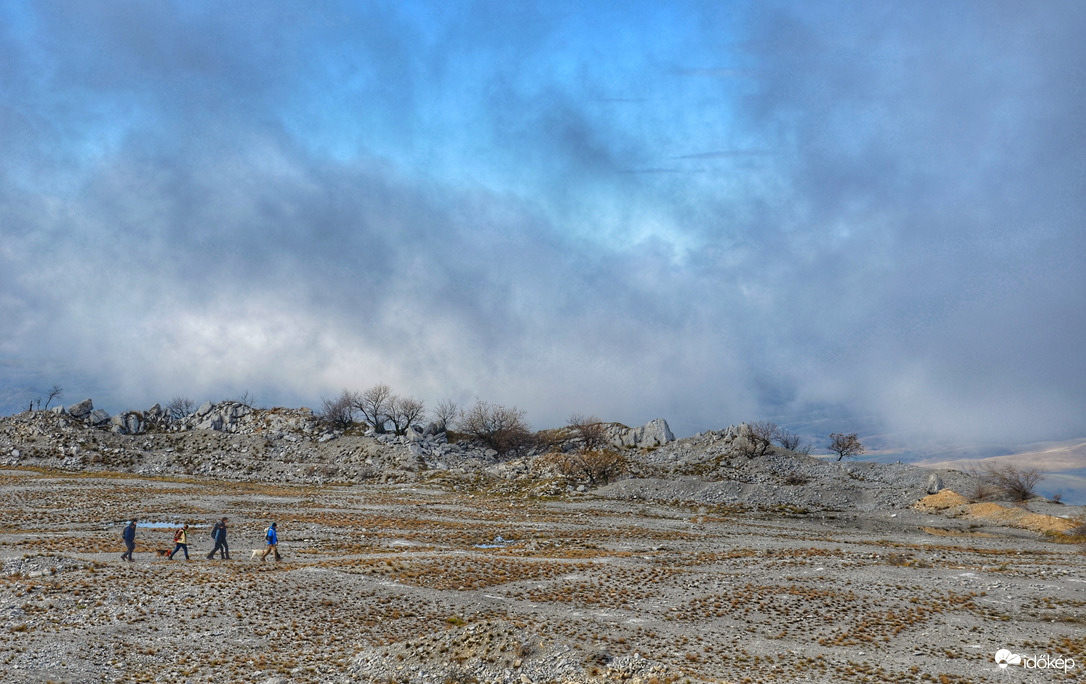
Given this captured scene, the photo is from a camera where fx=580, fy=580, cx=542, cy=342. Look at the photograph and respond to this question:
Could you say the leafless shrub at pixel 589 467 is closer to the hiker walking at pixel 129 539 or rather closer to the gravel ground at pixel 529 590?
the gravel ground at pixel 529 590

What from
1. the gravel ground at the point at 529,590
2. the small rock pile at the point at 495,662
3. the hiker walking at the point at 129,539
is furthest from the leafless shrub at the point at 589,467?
the small rock pile at the point at 495,662

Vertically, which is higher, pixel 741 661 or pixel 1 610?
pixel 1 610

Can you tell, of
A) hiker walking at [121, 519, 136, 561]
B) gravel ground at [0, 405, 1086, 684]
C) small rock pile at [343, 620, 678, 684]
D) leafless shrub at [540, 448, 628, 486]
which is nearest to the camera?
small rock pile at [343, 620, 678, 684]

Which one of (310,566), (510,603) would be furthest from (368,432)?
(510,603)

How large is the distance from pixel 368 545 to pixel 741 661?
31.8 metres

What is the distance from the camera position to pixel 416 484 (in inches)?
3730

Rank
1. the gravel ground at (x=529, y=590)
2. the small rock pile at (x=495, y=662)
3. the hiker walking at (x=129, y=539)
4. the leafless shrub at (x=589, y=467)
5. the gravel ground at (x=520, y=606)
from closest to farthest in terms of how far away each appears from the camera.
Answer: the small rock pile at (x=495, y=662)
the gravel ground at (x=520, y=606)
the gravel ground at (x=529, y=590)
the hiker walking at (x=129, y=539)
the leafless shrub at (x=589, y=467)

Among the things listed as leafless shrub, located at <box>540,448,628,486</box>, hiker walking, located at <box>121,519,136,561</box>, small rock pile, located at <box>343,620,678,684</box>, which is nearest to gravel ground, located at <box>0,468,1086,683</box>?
small rock pile, located at <box>343,620,678,684</box>

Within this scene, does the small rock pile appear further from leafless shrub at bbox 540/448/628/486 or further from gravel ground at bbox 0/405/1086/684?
leafless shrub at bbox 540/448/628/486

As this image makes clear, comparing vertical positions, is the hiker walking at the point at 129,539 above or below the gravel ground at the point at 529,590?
above

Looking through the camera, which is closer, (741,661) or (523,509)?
(741,661)

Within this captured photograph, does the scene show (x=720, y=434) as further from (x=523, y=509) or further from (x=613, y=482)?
(x=523, y=509)

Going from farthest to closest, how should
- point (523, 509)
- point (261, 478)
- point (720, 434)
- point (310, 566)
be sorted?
point (720, 434) < point (261, 478) < point (523, 509) < point (310, 566)

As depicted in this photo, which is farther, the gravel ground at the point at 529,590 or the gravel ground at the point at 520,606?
the gravel ground at the point at 529,590
